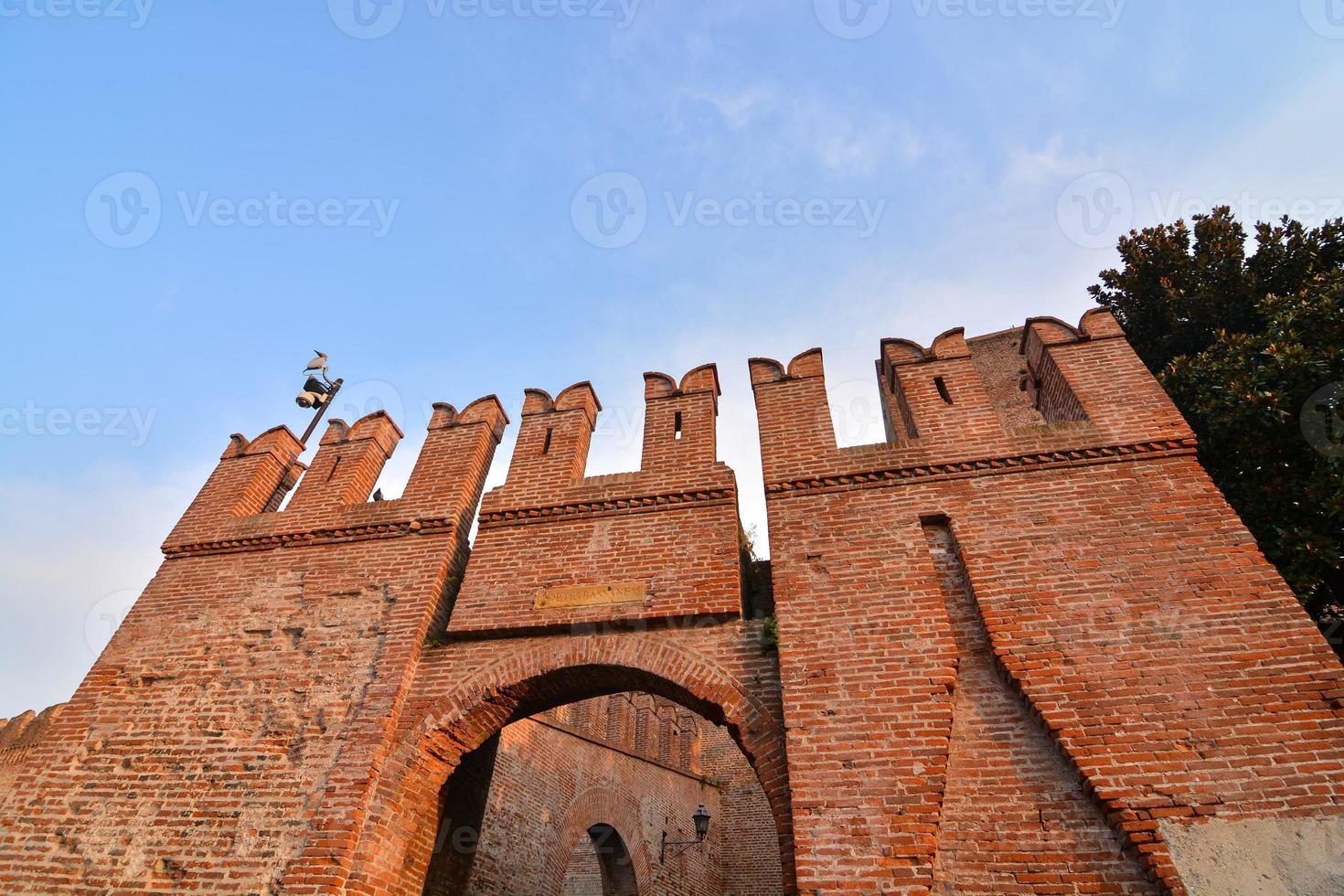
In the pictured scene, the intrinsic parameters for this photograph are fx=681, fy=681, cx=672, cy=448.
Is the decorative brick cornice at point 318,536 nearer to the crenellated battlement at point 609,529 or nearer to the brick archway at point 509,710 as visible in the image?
the crenellated battlement at point 609,529

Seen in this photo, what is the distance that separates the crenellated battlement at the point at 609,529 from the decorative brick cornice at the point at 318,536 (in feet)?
1.94

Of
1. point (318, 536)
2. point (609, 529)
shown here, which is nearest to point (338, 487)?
point (318, 536)

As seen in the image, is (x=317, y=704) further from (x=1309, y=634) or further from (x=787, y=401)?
(x=1309, y=634)

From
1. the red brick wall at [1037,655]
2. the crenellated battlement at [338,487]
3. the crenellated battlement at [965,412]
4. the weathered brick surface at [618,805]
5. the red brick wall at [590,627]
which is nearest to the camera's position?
the red brick wall at [1037,655]

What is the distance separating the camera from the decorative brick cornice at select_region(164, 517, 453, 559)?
287 inches

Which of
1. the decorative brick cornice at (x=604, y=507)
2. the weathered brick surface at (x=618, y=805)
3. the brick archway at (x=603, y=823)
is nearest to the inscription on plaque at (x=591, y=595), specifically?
the decorative brick cornice at (x=604, y=507)

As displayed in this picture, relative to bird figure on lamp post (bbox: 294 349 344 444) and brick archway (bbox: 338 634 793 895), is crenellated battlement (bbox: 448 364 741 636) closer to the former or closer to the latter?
brick archway (bbox: 338 634 793 895)

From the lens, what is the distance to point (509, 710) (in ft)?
20.6

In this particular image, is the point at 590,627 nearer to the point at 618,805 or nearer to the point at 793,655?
the point at 793,655

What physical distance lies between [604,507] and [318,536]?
10.8ft

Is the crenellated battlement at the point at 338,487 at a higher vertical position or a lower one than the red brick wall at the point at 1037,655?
higher

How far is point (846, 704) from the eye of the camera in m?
5.07

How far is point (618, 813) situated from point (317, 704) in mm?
9291

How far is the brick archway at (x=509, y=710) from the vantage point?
5328 millimetres
